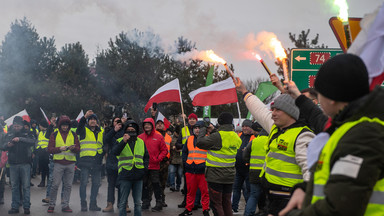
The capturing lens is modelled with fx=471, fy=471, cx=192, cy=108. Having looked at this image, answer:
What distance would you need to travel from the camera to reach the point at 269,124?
5281 mm

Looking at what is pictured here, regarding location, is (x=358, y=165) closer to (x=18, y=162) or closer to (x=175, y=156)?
(x=18, y=162)

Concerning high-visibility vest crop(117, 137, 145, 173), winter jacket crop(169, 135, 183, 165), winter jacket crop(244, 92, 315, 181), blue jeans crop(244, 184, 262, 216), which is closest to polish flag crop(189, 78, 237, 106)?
blue jeans crop(244, 184, 262, 216)

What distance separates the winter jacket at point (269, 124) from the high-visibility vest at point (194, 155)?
5.41m

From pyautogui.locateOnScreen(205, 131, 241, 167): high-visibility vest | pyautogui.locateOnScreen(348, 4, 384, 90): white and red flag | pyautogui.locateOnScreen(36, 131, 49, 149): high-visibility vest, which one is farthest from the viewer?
pyautogui.locateOnScreen(36, 131, 49, 149): high-visibility vest

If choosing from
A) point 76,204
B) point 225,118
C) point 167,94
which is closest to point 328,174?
point 225,118

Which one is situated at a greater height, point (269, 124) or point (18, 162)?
point (269, 124)

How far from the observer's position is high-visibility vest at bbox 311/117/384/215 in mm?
2229

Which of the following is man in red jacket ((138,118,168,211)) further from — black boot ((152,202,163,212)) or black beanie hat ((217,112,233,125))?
black beanie hat ((217,112,233,125))

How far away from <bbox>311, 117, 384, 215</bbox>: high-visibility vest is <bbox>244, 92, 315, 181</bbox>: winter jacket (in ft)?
6.60

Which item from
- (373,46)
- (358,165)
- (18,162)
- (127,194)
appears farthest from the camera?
(18,162)

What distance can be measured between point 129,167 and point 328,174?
675cm

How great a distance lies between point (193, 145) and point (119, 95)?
28.7 metres

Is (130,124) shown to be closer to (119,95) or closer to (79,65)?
(119,95)

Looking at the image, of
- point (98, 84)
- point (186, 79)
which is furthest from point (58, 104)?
point (186, 79)
